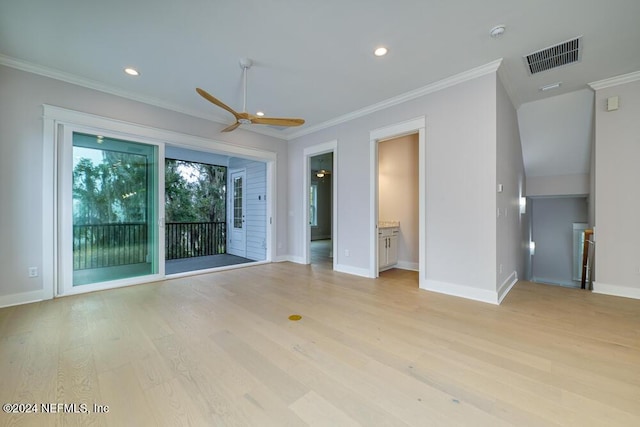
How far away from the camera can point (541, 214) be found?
276 inches

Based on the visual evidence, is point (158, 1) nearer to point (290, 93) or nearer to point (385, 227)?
point (290, 93)

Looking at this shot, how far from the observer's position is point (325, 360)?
1.93m

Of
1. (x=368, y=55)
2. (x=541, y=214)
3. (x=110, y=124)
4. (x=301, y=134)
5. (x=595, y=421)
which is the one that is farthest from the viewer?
(x=541, y=214)

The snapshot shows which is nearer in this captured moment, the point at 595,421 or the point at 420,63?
the point at 595,421

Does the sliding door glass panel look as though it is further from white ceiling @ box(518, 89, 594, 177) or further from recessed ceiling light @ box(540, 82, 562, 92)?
white ceiling @ box(518, 89, 594, 177)

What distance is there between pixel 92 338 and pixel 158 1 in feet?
10.0

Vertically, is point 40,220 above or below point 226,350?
above

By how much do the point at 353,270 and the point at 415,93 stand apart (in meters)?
3.15

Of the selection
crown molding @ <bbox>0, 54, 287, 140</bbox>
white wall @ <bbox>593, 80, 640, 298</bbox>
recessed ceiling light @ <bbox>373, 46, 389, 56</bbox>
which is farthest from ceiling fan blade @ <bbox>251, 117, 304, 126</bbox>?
white wall @ <bbox>593, 80, 640, 298</bbox>

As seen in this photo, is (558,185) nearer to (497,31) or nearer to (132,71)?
(497,31)

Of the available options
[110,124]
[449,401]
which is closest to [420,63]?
[449,401]

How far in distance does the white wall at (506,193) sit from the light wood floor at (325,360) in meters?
Result: 0.51

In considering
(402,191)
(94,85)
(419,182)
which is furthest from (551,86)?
(94,85)

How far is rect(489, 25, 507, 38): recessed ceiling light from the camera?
8.14 feet
